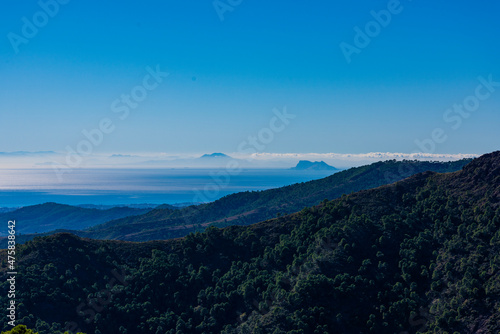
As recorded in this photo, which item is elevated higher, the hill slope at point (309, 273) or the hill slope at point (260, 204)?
the hill slope at point (260, 204)

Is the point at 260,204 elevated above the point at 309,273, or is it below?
above

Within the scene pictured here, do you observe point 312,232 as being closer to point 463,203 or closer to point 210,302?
point 210,302

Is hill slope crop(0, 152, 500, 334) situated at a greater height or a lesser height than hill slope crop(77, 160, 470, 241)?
lesser

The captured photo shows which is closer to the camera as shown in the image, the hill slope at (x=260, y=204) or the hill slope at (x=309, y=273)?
the hill slope at (x=309, y=273)

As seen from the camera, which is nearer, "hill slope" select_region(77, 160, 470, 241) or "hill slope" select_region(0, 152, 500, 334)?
"hill slope" select_region(0, 152, 500, 334)

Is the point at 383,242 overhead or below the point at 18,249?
below

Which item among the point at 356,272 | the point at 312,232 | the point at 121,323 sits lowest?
the point at 121,323

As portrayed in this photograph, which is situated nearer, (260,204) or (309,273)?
(309,273)

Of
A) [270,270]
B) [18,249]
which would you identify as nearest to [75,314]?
[18,249]
